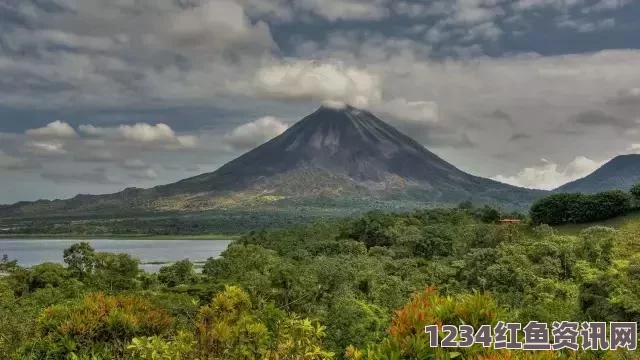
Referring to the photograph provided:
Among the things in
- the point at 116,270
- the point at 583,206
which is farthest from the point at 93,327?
the point at 583,206

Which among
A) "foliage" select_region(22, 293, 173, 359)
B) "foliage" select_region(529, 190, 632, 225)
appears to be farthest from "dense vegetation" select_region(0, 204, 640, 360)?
"foliage" select_region(529, 190, 632, 225)

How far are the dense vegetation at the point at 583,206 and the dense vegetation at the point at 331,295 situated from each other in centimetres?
412

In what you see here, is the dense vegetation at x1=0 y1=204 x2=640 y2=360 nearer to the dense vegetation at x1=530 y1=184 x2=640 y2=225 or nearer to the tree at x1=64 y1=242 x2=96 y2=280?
→ the tree at x1=64 y1=242 x2=96 y2=280

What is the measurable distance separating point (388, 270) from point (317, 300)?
19335mm

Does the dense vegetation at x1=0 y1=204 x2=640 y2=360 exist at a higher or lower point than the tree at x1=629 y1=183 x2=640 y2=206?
lower

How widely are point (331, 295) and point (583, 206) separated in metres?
61.3

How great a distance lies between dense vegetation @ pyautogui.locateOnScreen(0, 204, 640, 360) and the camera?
312 inches

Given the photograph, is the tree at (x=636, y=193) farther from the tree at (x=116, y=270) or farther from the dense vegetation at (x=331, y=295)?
the tree at (x=116, y=270)

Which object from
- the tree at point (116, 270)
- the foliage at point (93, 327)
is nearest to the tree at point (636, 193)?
the tree at point (116, 270)

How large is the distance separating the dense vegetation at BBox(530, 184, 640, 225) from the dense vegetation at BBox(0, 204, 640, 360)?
13.5 ft

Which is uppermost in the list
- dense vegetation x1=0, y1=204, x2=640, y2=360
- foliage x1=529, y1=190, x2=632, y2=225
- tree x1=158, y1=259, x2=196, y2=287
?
foliage x1=529, y1=190, x2=632, y2=225

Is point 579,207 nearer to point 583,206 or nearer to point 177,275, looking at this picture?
point 583,206

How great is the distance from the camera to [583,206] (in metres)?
93.3

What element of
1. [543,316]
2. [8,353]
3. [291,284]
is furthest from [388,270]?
[8,353]
